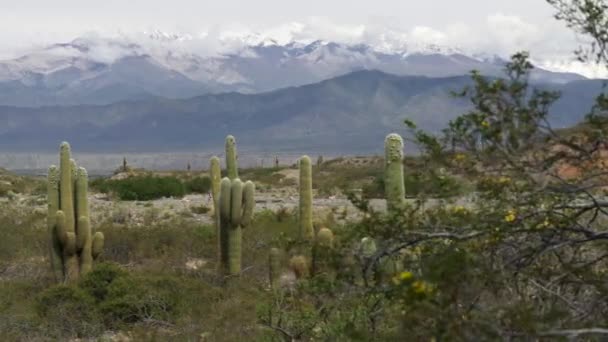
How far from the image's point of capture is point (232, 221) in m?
13.6

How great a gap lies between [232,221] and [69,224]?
252 cm

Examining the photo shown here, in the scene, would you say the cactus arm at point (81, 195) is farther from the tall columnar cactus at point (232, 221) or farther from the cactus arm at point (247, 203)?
the cactus arm at point (247, 203)

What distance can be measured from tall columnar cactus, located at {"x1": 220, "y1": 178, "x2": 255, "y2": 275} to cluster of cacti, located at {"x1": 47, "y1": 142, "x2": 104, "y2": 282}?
1981 millimetres

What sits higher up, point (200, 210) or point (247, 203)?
point (247, 203)

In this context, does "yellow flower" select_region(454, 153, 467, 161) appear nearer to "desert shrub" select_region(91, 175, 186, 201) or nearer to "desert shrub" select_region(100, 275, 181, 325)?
"desert shrub" select_region(100, 275, 181, 325)

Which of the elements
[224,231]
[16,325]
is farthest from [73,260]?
[16,325]

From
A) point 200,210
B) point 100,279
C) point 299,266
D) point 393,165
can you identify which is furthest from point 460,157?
point 200,210

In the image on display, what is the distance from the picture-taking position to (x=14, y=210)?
23250 millimetres

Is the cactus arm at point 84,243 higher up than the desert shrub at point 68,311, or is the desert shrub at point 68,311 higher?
the cactus arm at point 84,243

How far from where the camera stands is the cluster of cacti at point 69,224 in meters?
13.4

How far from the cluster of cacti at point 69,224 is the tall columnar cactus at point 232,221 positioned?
198 cm

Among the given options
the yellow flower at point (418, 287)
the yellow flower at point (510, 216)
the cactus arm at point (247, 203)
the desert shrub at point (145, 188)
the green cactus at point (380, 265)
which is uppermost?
the yellow flower at point (510, 216)

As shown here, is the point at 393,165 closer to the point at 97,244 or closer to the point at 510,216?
the point at 97,244

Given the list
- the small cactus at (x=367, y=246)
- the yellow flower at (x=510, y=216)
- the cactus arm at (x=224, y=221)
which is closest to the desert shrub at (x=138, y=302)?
the cactus arm at (x=224, y=221)
